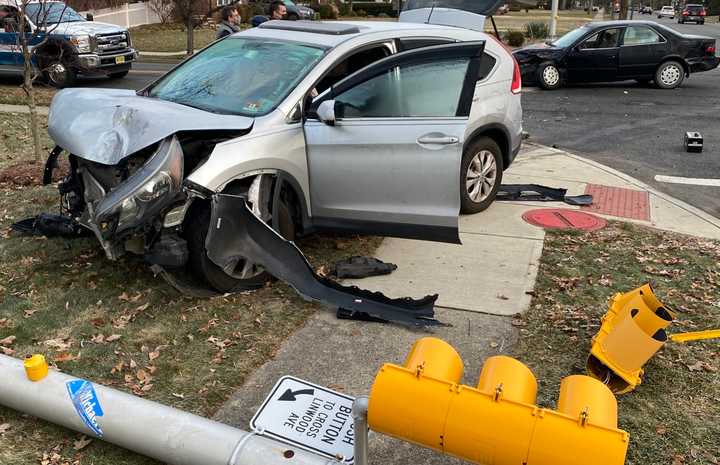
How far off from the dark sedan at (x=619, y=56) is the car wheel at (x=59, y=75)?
1018 cm

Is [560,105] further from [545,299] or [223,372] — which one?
[223,372]

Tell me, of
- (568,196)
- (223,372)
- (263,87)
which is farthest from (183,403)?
(568,196)

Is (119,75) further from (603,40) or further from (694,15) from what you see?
(694,15)

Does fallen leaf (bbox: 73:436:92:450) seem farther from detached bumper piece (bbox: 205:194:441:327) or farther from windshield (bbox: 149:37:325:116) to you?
windshield (bbox: 149:37:325:116)

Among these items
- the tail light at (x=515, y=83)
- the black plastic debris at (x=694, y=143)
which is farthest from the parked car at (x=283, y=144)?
the black plastic debris at (x=694, y=143)

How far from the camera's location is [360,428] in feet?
8.84

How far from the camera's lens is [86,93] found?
17.6ft

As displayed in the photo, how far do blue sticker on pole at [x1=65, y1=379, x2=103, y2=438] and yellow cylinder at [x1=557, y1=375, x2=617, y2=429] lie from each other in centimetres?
211

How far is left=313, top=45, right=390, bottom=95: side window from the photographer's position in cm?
530

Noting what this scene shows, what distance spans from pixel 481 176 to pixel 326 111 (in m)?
2.34

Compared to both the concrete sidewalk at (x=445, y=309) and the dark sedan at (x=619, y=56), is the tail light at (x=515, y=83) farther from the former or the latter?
the dark sedan at (x=619, y=56)

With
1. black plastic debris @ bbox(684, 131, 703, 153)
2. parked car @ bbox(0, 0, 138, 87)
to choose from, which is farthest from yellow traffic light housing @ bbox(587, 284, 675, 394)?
parked car @ bbox(0, 0, 138, 87)

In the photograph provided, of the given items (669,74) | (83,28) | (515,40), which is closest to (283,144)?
(83,28)

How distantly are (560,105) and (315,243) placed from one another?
9750mm
